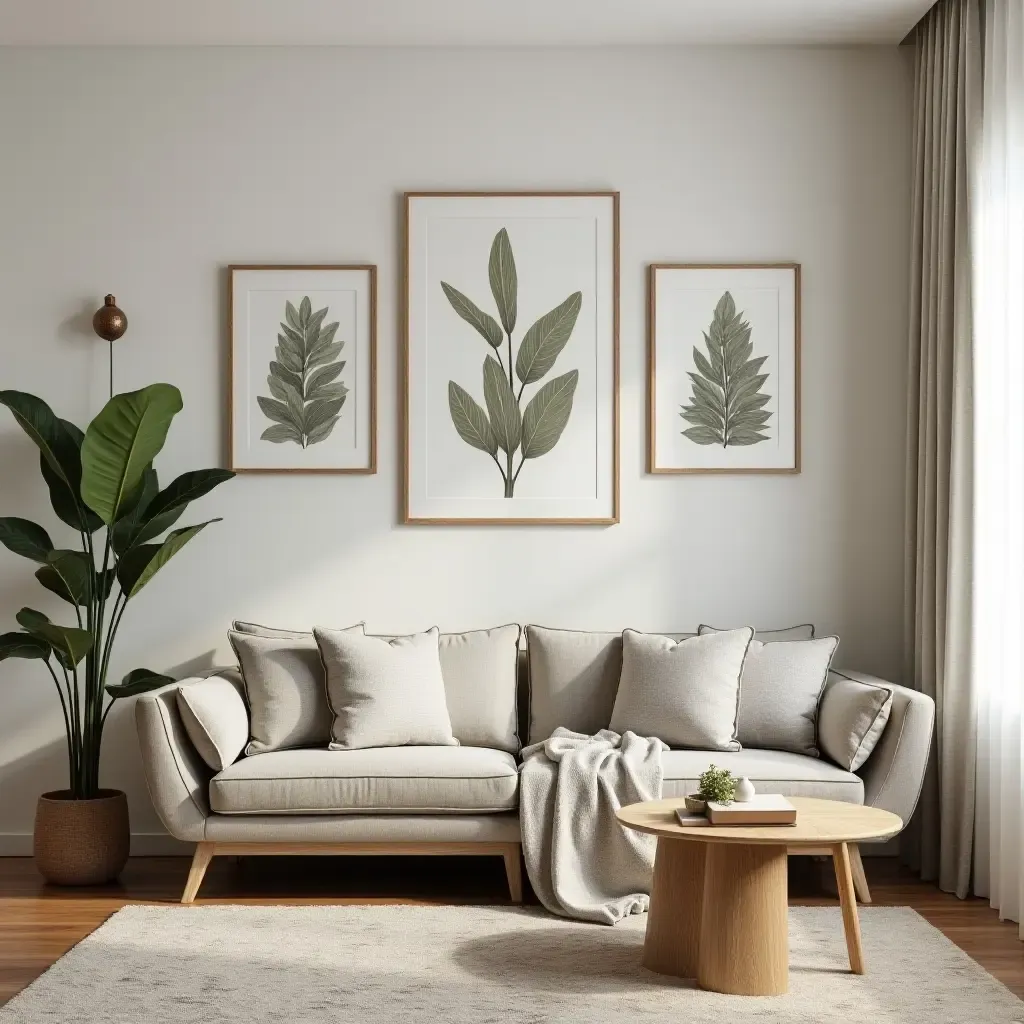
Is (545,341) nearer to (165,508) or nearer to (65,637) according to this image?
(165,508)

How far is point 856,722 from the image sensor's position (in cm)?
384

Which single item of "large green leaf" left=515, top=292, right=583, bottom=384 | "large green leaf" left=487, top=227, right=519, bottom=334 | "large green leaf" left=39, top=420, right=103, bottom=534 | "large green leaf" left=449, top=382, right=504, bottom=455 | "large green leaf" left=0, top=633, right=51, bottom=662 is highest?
"large green leaf" left=487, top=227, right=519, bottom=334

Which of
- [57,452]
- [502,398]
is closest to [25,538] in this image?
[57,452]

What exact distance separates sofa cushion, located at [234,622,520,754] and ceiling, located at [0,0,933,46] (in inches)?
85.7

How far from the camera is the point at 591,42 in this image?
4.62m

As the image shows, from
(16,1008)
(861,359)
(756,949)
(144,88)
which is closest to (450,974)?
(756,949)

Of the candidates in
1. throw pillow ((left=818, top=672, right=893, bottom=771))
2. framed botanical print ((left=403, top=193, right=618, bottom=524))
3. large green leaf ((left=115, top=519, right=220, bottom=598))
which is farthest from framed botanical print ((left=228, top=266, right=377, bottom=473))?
throw pillow ((left=818, top=672, right=893, bottom=771))

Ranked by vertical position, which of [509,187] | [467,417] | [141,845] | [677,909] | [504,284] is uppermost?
[509,187]

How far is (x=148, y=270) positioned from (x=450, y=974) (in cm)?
285

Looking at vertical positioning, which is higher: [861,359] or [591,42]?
[591,42]

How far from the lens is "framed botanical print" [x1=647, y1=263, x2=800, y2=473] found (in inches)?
182

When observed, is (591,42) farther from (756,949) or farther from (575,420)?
(756,949)

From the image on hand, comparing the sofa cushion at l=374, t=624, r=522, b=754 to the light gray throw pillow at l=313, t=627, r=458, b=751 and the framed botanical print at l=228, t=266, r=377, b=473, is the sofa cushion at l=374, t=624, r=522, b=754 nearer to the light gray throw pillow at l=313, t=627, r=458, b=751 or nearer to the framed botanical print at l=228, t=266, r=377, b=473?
the light gray throw pillow at l=313, t=627, r=458, b=751

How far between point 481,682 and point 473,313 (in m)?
1.40
